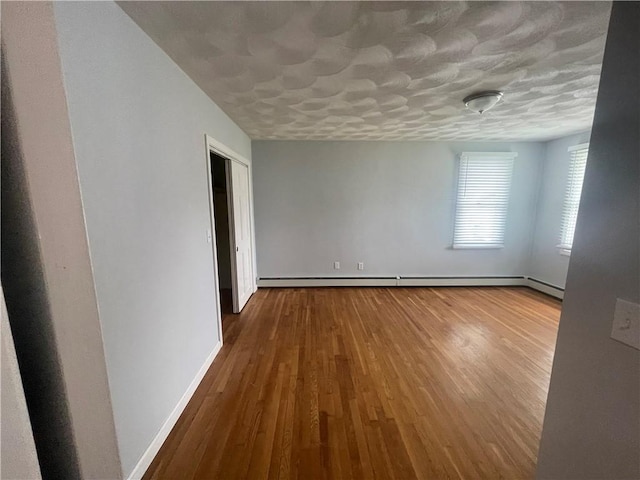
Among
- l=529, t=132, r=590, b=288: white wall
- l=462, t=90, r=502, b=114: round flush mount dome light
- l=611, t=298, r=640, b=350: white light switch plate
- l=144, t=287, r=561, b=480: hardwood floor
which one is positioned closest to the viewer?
l=611, t=298, r=640, b=350: white light switch plate

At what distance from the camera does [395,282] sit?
4.43 metres

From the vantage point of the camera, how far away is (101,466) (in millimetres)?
676

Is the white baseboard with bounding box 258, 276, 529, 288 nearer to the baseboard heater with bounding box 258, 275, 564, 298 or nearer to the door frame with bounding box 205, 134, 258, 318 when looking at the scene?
the baseboard heater with bounding box 258, 275, 564, 298

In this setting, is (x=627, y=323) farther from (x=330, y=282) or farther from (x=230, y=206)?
(x=330, y=282)

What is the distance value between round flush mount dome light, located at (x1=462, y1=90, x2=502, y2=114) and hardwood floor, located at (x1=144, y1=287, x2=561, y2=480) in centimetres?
233

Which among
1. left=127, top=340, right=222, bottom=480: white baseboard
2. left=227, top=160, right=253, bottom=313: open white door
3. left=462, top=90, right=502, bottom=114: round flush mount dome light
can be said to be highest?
left=462, top=90, right=502, bottom=114: round flush mount dome light

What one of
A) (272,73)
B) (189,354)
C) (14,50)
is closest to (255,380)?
(189,354)

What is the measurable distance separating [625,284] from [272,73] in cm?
214

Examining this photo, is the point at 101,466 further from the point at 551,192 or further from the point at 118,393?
the point at 551,192

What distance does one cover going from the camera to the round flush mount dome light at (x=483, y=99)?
2.14m

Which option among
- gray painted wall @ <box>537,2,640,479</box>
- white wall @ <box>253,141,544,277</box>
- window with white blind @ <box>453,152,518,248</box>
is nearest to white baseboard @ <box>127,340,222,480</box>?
gray painted wall @ <box>537,2,640,479</box>

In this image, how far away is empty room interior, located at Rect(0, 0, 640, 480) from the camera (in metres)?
0.56

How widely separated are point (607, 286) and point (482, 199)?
12.9 ft

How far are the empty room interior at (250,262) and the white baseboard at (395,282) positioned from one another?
Result: 491 millimetres
